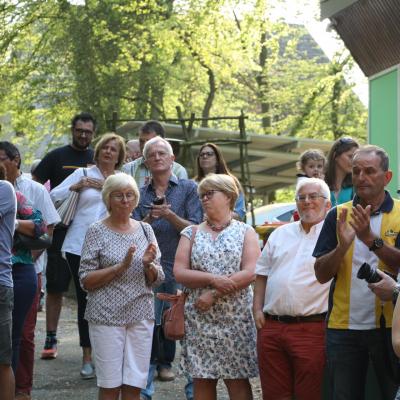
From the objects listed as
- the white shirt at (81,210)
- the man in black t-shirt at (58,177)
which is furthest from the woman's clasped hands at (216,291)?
the man in black t-shirt at (58,177)

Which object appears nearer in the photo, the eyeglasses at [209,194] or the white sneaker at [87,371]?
the eyeglasses at [209,194]

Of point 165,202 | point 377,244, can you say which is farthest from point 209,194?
point 377,244

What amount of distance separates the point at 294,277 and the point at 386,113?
6692 millimetres

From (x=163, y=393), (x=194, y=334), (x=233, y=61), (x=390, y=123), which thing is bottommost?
(x=163, y=393)

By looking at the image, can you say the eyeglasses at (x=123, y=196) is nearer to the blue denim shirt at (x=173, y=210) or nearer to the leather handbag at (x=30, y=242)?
the leather handbag at (x=30, y=242)

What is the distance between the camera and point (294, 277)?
283 inches

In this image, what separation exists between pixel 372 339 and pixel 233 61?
2705cm

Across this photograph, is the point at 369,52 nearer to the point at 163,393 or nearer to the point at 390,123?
the point at 390,123

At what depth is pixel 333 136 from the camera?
114 ft

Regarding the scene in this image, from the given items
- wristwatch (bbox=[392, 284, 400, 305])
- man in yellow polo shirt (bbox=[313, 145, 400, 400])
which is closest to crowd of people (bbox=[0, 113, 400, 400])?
man in yellow polo shirt (bbox=[313, 145, 400, 400])

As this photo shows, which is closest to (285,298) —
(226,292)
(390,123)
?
(226,292)

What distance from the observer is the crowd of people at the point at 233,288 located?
6.29 meters

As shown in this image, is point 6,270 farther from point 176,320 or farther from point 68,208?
point 68,208

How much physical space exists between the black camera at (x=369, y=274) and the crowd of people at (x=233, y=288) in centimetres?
12
